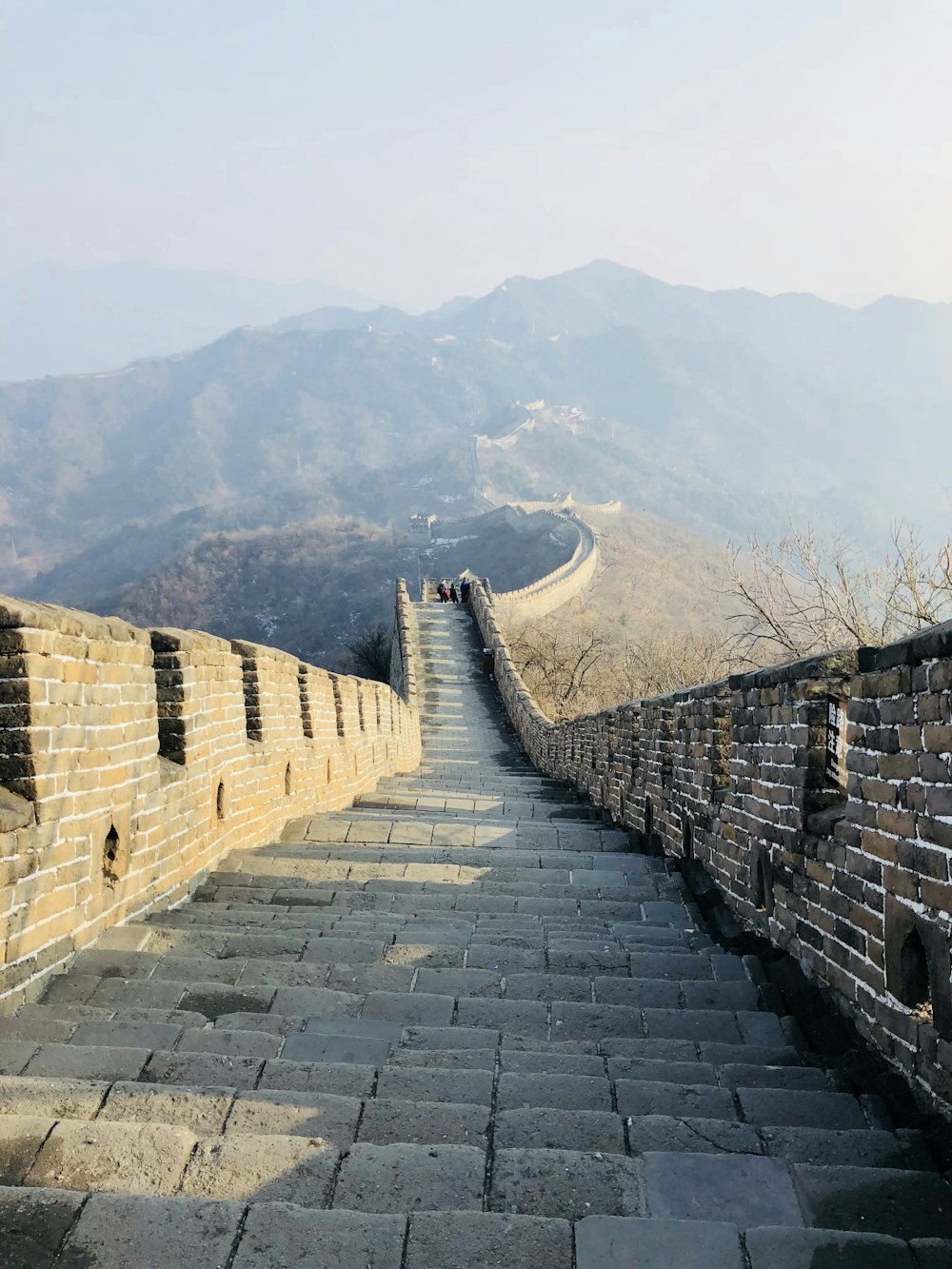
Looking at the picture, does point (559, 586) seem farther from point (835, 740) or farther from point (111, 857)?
point (111, 857)

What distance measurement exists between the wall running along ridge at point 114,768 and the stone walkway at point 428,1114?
21 centimetres

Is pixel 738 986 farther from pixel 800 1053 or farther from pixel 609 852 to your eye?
pixel 609 852

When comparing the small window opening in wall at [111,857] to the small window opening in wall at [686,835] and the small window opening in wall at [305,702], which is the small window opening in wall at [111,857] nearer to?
the small window opening in wall at [686,835]

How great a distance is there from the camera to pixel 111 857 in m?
4.08

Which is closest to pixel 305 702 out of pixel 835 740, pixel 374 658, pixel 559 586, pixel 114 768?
pixel 114 768

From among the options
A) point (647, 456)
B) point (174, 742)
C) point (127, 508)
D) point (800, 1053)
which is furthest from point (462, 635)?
point (647, 456)

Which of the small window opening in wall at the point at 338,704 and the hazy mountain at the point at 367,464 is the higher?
the hazy mountain at the point at 367,464

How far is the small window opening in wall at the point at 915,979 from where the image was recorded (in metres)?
2.84

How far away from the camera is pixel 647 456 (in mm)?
165125

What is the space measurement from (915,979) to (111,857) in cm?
285

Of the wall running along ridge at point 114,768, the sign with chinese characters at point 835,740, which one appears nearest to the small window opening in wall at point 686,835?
the sign with chinese characters at point 835,740

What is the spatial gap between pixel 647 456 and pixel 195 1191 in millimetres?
167802

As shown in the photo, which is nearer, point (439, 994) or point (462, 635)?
point (439, 994)

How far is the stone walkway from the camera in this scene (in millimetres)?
1880
